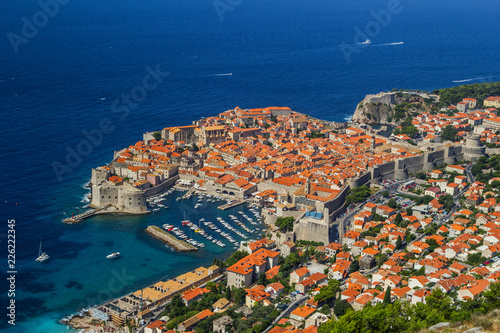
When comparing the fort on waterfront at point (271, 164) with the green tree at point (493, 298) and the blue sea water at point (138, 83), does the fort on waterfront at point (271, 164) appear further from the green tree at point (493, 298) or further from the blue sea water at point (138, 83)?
the green tree at point (493, 298)

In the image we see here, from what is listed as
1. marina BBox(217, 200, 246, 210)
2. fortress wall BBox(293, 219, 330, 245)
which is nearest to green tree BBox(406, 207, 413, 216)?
fortress wall BBox(293, 219, 330, 245)

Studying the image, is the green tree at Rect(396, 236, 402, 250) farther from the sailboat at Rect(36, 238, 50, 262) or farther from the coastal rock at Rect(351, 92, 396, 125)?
the coastal rock at Rect(351, 92, 396, 125)

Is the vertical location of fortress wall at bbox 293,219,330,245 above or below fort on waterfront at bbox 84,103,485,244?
below

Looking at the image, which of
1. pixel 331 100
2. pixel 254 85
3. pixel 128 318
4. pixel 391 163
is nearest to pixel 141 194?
pixel 128 318

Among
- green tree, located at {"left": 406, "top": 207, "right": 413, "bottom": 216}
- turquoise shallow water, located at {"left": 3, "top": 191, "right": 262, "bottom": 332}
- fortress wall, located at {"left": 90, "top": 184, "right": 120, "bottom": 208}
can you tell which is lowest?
turquoise shallow water, located at {"left": 3, "top": 191, "right": 262, "bottom": 332}

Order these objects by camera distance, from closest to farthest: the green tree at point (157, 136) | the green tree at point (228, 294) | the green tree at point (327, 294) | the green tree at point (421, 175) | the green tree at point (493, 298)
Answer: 1. the green tree at point (493, 298)
2. the green tree at point (327, 294)
3. the green tree at point (228, 294)
4. the green tree at point (421, 175)
5. the green tree at point (157, 136)

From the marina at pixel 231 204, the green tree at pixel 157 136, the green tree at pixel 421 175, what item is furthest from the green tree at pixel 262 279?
the green tree at pixel 157 136
